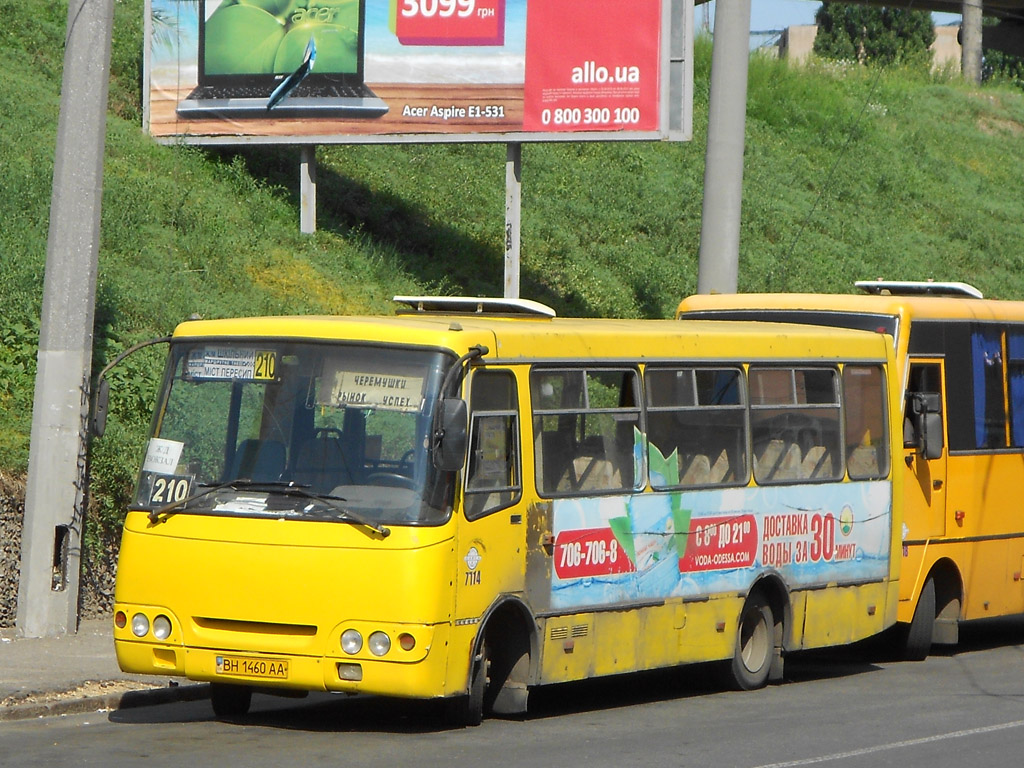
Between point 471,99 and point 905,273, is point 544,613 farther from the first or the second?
point 905,273

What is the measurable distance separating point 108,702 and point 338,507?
2.43 meters

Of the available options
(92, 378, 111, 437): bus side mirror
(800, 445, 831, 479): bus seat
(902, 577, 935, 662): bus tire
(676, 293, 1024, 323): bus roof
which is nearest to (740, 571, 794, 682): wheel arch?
(800, 445, 831, 479): bus seat

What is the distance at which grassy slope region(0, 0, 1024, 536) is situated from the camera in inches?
682

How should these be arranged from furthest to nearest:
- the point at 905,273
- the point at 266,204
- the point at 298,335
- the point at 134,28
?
the point at 905,273 → the point at 134,28 → the point at 266,204 → the point at 298,335

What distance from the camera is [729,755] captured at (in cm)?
917

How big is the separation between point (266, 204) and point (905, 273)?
14.2 meters

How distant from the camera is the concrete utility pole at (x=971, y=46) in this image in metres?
45.6

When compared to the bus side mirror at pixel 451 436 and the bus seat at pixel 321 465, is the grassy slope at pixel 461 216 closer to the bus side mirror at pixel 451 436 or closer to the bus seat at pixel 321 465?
the bus seat at pixel 321 465

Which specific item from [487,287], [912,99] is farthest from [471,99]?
[912,99]

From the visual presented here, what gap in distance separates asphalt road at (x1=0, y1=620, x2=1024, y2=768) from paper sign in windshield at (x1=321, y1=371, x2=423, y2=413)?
6.16 feet

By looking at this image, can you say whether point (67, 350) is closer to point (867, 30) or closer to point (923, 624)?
point (923, 624)

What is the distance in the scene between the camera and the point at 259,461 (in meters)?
9.51

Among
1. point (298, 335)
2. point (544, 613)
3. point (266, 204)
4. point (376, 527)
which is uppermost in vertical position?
point (266, 204)

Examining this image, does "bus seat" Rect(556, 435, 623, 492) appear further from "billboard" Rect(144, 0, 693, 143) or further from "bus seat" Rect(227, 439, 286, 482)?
→ "billboard" Rect(144, 0, 693, 143)
